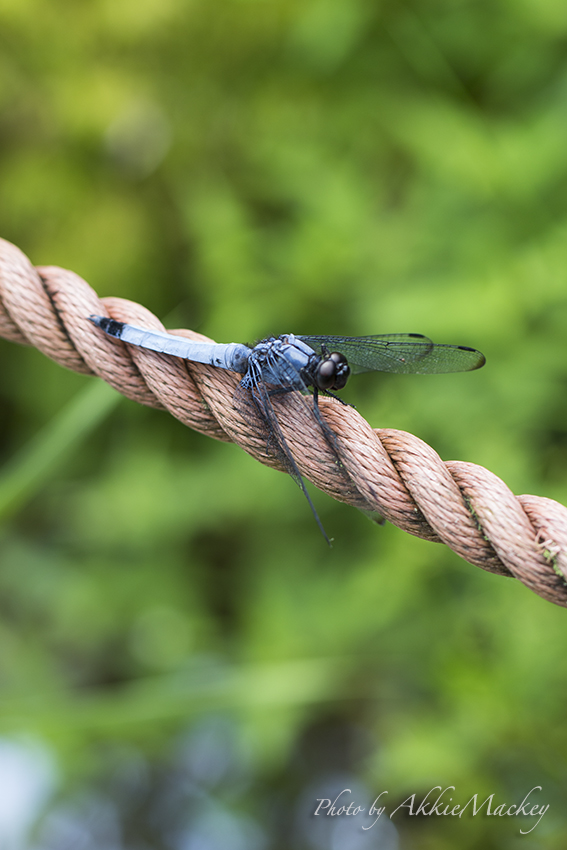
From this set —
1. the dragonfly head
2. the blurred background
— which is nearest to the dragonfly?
the dragonfly head

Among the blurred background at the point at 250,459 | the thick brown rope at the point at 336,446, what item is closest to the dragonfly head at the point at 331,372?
the thick brown rope at the point at 336,446

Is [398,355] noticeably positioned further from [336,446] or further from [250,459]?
[250,459]

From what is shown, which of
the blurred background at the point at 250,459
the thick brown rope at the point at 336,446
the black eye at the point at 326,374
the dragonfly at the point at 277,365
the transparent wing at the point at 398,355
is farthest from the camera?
the blurred background at the point at 250,459

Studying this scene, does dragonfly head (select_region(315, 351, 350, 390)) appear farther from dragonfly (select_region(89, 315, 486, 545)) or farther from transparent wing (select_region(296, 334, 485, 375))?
transparent wing (select_region(296, 334, 485, 375))

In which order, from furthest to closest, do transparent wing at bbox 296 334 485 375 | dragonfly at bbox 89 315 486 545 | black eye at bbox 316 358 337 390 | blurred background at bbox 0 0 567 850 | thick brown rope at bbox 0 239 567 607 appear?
blurred background at bbox 0 0 567 850 < transparent wing at bbox 296 334 485 375 < black eye at bbox 316 358 337 390 < dragonfly at bbox 89 315 486 545 < thick brown rope at bbox 0 239 567 607

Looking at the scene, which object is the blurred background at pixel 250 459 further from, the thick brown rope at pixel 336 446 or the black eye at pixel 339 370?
the thick brown rope at pixel 336 446

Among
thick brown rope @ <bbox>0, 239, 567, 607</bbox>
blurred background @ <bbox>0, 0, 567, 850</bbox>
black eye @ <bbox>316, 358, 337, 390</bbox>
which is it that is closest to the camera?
thick brown rope @ <bbox>0, 239, 567, 607</bbox>

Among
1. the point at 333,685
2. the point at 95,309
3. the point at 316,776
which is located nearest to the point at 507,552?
the point at 95,309
